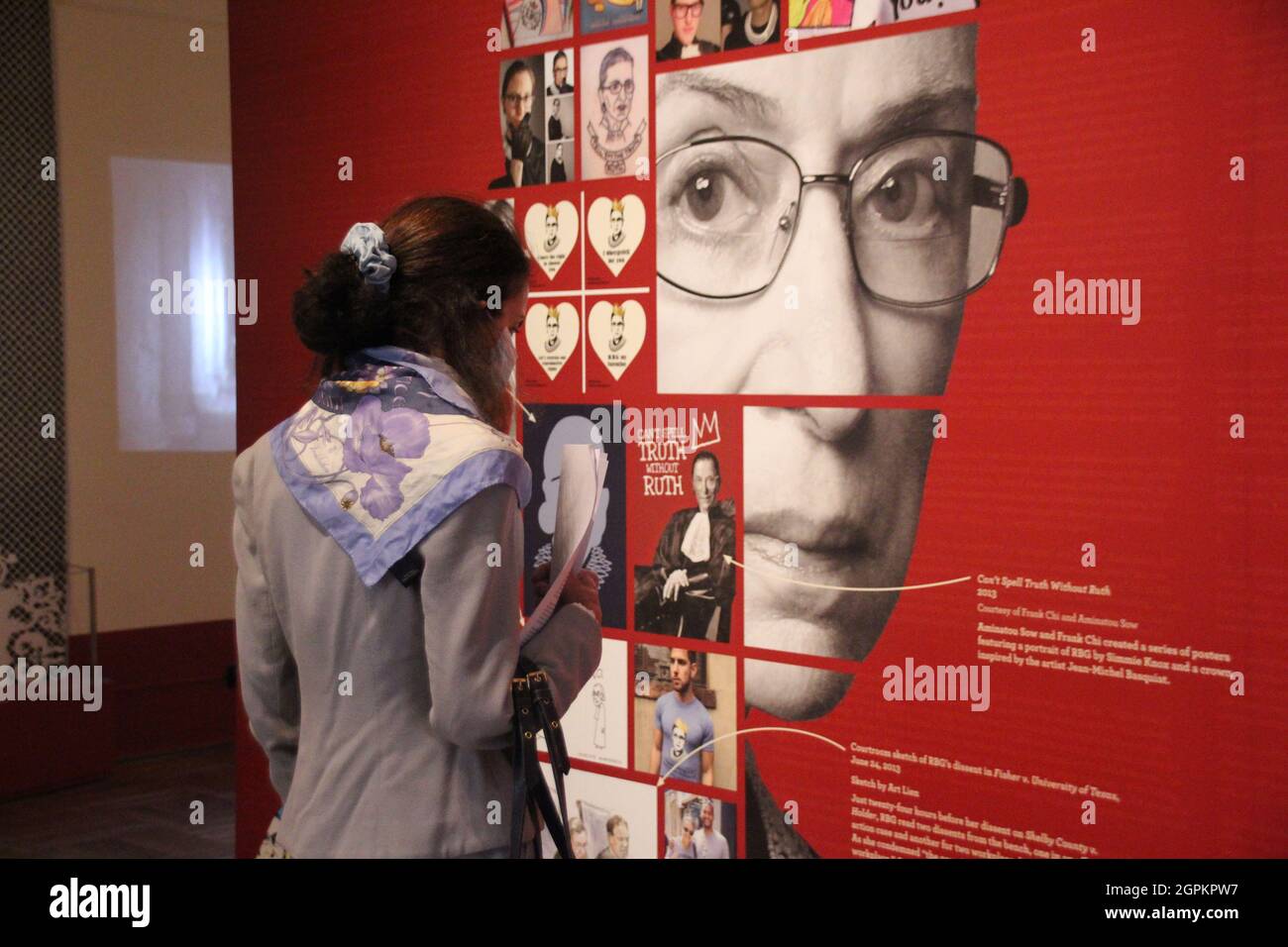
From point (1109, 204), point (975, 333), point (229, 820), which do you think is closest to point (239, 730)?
point (229, 820)

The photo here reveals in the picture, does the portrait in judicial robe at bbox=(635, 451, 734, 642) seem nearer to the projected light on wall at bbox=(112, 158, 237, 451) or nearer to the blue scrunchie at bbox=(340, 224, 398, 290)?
the blue scrunchie at bbox=(340, 224, 398, 290)

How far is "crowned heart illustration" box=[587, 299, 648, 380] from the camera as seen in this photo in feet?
10.4

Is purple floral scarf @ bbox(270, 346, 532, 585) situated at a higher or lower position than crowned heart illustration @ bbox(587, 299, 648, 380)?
lower

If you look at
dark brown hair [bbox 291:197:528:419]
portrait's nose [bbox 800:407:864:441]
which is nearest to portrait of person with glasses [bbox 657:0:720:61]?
portrait's nose [bbox 800:407:864:441]

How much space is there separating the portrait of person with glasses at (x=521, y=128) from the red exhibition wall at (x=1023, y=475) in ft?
0.19

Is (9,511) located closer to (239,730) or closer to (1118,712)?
(239,730)

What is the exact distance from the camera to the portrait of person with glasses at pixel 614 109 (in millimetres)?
3111

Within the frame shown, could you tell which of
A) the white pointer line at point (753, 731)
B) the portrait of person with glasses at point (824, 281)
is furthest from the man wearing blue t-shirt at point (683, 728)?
the portrait of person with glasses at point (824, 281)

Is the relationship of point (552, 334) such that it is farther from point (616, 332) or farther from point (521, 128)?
point (521, 128)

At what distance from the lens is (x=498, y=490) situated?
1.75m

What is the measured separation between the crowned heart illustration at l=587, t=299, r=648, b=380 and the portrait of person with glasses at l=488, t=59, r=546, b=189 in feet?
1.29

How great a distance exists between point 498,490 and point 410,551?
14 cm

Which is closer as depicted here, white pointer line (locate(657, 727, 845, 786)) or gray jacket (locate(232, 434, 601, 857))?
gray jacket (locate(232, 434, 601, 857))

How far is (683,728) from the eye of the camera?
3.13 metres
